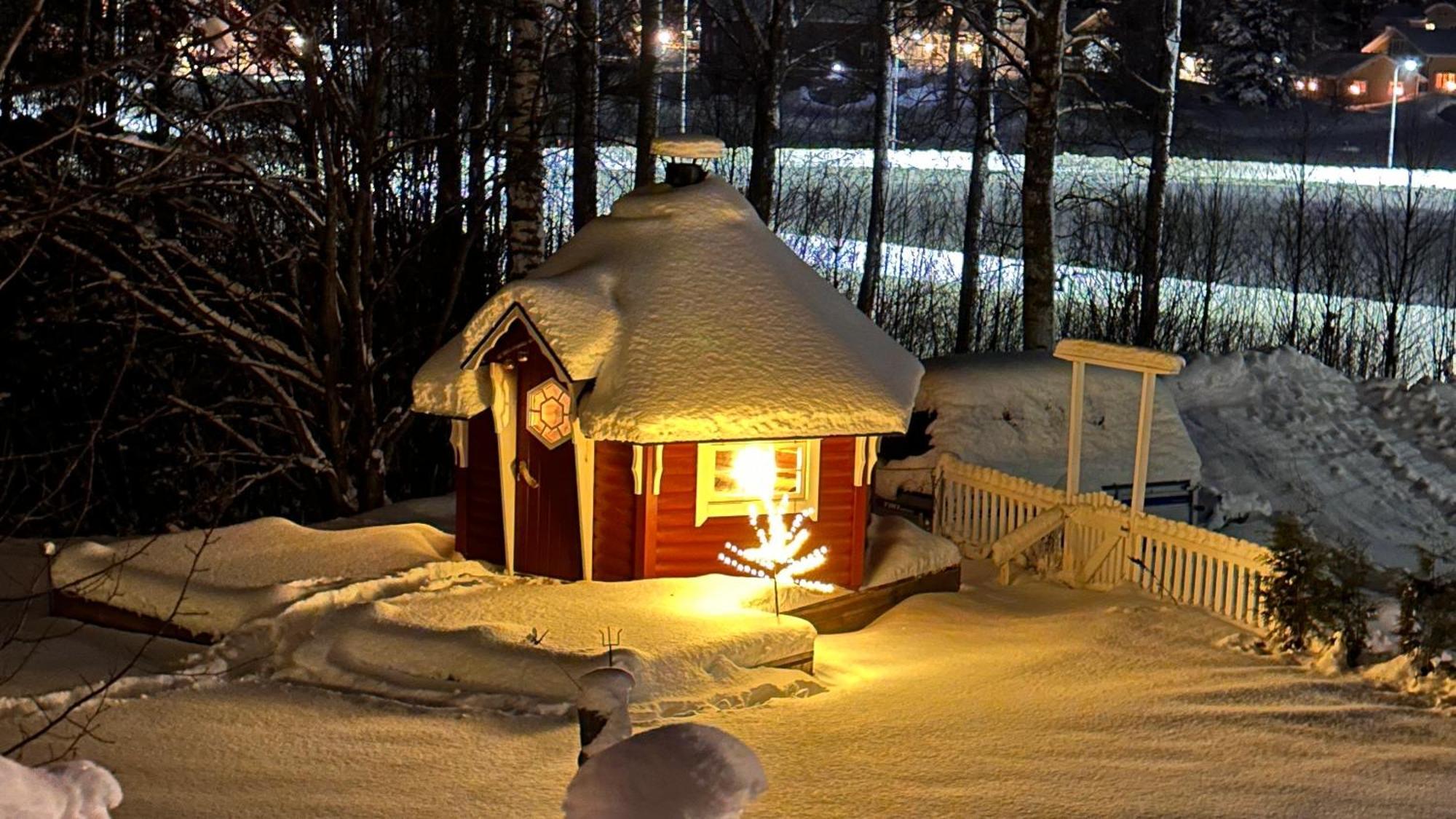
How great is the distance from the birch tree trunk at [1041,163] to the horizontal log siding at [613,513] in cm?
846

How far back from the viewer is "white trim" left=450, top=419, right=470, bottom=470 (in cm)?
1323

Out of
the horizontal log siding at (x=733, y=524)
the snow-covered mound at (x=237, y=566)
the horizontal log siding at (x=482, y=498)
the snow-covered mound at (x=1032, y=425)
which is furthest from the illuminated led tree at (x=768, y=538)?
the snow-covered mound at (x=1032, y=425)

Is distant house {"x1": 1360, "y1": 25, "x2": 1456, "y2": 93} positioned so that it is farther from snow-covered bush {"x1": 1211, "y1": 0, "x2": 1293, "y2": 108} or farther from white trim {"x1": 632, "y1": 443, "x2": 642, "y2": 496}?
white trim {"x1": 632, "y1": 443, "x2": 642, "y2": 496}

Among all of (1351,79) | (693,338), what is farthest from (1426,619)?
(1351,79)

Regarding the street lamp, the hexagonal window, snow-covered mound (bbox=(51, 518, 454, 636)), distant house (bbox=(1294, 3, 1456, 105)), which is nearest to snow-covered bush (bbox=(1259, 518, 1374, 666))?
the hexagonal window

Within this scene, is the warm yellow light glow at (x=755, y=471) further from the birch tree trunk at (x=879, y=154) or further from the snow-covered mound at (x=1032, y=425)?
the birch tree trunk at (x=879, y=154)

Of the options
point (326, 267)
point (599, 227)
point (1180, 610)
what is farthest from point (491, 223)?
point (1180, 610)

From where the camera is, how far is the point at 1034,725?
9844 mm

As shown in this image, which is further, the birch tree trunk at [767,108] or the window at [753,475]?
the birch tree trunk at [767,108]

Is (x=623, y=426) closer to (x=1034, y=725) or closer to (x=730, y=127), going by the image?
(x=1034, y=725)

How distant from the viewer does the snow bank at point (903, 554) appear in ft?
43.5

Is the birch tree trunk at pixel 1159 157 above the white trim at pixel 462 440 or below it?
above

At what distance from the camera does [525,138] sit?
16281mm

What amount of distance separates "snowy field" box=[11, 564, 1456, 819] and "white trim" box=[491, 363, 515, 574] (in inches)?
112
